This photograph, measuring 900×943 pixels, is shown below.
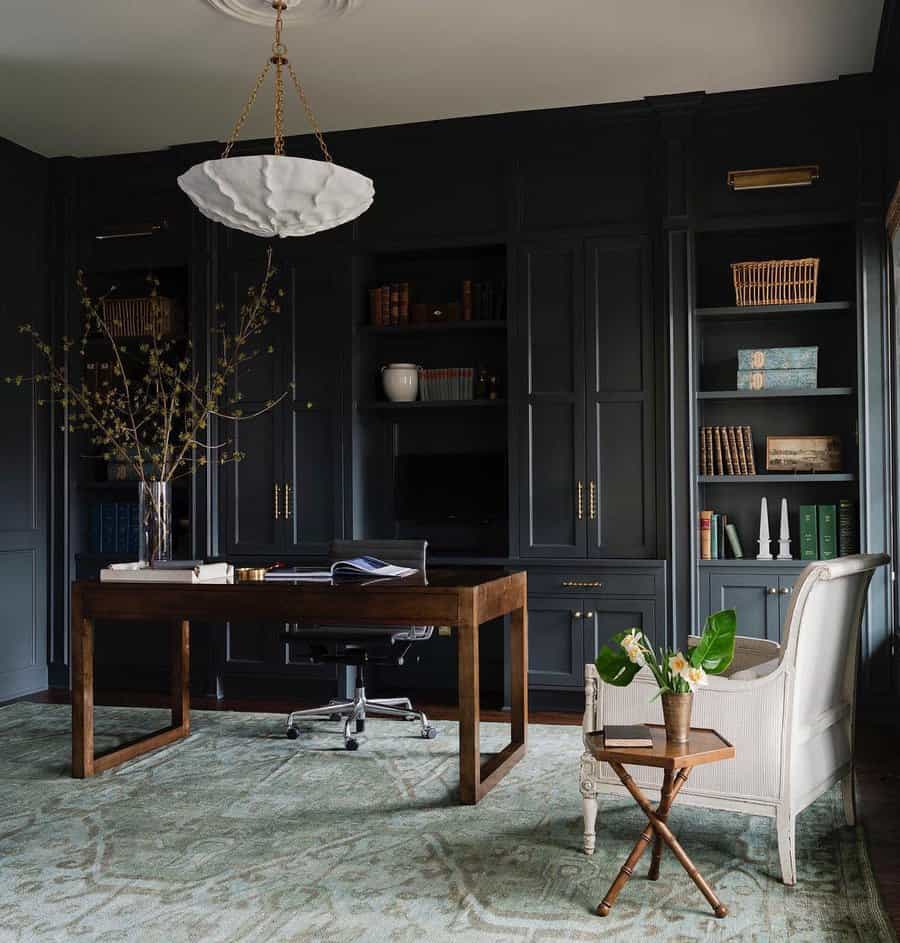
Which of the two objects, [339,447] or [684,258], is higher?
[684,258]

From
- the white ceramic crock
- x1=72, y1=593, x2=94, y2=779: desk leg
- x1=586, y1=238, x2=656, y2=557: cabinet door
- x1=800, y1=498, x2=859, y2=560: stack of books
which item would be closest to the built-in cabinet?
x1=586, y1=238, x2=656, y2=557: cabinet door

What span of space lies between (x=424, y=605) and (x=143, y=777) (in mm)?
1306


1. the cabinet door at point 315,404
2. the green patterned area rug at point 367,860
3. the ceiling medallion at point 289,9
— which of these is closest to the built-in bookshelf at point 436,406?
the cabinet door at point 315,404

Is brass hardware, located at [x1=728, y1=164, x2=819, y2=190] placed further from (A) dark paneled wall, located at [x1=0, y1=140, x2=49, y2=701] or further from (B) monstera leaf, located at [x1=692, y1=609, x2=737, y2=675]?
(A) dark paneled wall, located at [x1=0, y1=140, x2=49, y2=701]

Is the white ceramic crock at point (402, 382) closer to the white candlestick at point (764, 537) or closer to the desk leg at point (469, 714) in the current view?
the white candlestick at point (764, 537)

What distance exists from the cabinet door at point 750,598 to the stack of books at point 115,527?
3.24 m

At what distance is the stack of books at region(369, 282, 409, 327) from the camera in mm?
5652

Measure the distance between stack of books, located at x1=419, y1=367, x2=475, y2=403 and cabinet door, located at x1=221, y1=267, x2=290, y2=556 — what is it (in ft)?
2.54

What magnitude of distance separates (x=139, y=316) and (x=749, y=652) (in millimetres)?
4049

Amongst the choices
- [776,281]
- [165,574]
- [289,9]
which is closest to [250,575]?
[165,574]

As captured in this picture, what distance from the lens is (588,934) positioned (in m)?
2.52

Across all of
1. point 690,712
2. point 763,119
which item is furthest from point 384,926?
point 763,119

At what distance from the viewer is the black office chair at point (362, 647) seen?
452cm

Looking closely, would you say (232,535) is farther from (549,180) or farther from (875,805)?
(875,805)
